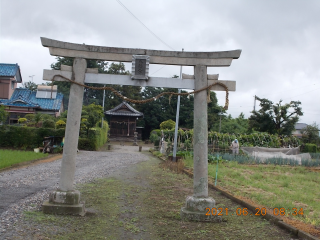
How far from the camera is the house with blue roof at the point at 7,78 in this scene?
103 feet

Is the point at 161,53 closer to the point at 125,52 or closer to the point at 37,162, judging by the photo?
the point at 125,52

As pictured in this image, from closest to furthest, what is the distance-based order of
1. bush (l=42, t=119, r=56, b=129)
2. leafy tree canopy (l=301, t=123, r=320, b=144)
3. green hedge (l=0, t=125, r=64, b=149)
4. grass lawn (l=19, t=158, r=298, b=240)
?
grass lawn (l=19, t=158, r=298, b=240) < green hedge (l=0, t=125, r=64, b=149) < bush (l=42, t=119, r=56, b=129) < leafy tree canopy (l=301, t=123, r=320, b=144)

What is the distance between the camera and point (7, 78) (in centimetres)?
3136

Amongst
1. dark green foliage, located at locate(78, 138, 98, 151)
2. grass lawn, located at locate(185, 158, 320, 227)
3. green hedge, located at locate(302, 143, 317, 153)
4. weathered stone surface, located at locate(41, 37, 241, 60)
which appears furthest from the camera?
green hedge, located at locate(302, 143, 317, 153)

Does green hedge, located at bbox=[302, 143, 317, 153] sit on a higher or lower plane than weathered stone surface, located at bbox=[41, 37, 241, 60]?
lower

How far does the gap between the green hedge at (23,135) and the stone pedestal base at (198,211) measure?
745 inches

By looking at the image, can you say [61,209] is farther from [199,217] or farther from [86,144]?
[86,144]

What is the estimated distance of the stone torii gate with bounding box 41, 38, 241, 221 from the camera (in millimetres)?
6898

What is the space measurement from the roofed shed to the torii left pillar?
34170 millimetres

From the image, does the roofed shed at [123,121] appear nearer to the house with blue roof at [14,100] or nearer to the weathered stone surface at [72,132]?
the house with blue roof at [14,100]

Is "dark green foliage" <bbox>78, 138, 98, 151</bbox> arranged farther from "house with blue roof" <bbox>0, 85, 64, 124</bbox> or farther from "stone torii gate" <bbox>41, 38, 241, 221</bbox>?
"stone torii gate" <bbox>41, 38, 241, 221</bbox>

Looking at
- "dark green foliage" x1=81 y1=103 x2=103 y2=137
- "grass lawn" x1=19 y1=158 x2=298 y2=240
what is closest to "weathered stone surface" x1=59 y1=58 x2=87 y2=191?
"grass lawn" x1=19 y1=158 x2=298 y2=240

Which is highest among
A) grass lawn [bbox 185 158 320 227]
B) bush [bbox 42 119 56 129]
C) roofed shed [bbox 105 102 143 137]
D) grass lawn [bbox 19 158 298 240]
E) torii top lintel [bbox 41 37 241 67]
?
roofed shed [bbox 105 102 143 137]

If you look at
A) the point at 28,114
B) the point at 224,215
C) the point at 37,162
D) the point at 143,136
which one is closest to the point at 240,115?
the point at 143,136
